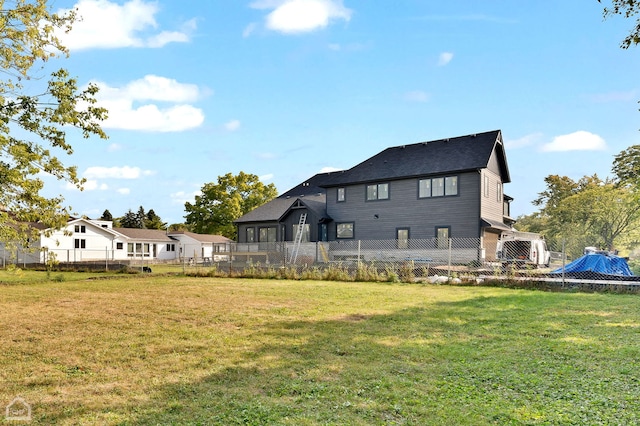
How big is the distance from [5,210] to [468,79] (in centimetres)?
1692

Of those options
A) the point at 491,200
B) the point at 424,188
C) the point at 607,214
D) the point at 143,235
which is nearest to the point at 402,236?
the point at 424,188

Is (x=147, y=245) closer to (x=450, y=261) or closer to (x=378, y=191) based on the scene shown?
(x=378, y=191)

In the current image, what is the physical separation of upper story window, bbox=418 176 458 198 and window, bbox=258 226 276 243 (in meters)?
12.5

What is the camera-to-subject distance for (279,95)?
20.2 meters

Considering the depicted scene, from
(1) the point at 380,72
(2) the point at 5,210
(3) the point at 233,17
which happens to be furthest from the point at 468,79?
(2) the point at 5,210

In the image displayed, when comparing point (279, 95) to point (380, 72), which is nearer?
point (380, 72)

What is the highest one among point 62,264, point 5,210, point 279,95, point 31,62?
point 279,95

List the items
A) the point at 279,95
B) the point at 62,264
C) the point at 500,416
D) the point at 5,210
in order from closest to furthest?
the point at 500,416 < the point at 5,210 < the point at 279,95 < the point at 62,264

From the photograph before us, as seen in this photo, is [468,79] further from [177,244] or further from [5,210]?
Result: [177,244]

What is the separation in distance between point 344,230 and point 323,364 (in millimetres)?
24783

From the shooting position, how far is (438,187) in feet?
84.8

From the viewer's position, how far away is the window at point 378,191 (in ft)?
92.6

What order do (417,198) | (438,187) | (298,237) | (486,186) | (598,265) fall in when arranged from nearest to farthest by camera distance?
(598,265) → (486,186) → (438,187) → (417,198) → (298,237)

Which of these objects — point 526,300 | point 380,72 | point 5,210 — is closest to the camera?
point 5,210
